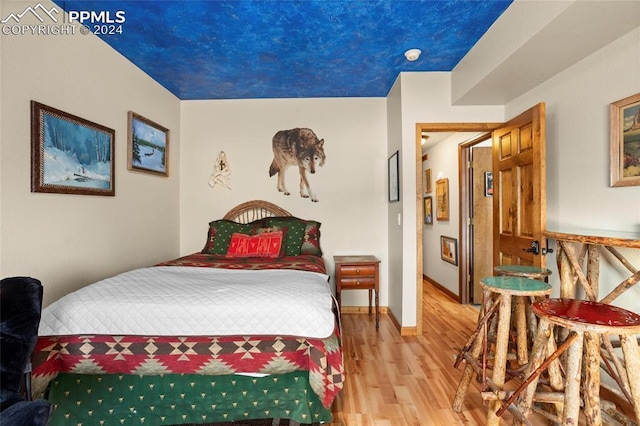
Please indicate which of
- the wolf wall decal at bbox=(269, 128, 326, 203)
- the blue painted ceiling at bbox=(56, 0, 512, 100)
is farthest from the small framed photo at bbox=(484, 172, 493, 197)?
the wolf wall decal at bbox=(269, 128, 326, 203)

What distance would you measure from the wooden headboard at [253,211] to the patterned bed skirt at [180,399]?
221 centimetres

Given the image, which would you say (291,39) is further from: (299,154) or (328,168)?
(328,168)

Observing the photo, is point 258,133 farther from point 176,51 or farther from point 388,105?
point 388,105

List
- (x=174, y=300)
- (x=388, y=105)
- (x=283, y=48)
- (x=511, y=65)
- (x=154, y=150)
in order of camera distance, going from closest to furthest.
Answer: (x=174, y=300) → (x=511, y=65) → (x=283, y=48) → (x=154, y=150) → (x=388, y=105)

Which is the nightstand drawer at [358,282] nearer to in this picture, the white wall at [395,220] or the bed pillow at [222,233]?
the white wall at [395,220]

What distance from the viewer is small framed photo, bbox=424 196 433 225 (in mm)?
5160

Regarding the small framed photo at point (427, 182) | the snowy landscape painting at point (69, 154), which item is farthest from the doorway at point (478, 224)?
the snowy landscape painting at point (69, 154)

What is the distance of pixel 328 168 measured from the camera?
365cm

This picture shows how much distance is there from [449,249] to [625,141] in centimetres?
282

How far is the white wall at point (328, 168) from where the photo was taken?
3.63 m

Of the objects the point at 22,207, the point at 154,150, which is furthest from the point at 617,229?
the point at 154,150

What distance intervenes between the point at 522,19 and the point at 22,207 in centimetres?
338

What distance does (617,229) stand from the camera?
1.83 m

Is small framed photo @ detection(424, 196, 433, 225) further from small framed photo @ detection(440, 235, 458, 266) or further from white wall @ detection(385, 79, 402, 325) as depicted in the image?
white wall @ detection(385, 79, 402, 325)
